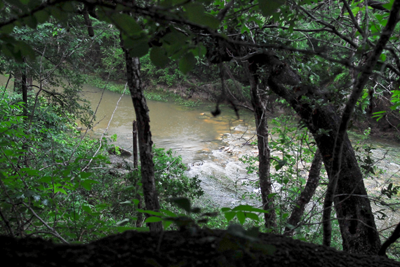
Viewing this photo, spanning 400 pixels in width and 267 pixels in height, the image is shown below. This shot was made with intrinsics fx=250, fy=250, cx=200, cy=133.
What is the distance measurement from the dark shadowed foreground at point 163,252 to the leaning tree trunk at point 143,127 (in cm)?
63

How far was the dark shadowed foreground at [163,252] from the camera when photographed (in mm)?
636

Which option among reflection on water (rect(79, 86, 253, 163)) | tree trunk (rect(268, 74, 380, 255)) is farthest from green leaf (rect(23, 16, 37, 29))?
reflection on water (rect(79, 86, 253, 163))

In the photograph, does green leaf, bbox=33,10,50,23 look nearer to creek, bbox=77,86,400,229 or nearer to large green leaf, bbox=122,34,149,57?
Result: large green leaf, bbox=122,34,149,57

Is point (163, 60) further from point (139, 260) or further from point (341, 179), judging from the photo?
point (341, 179)

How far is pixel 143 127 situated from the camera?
1.51 meters

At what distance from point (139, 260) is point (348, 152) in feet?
6.87

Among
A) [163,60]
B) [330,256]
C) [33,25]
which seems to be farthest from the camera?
[330,256]

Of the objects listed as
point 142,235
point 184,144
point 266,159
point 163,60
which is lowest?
point 184,144

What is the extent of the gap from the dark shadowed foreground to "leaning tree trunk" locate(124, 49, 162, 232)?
0.63m

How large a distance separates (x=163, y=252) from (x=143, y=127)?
88 centimetres

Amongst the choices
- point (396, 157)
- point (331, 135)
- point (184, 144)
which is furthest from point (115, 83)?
point (331, 135)

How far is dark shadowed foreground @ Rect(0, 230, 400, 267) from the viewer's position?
0.64 metres

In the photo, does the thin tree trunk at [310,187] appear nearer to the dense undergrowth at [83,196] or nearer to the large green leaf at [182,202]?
the dense undergrowth at [83,196]

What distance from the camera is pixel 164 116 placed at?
1484 cm
